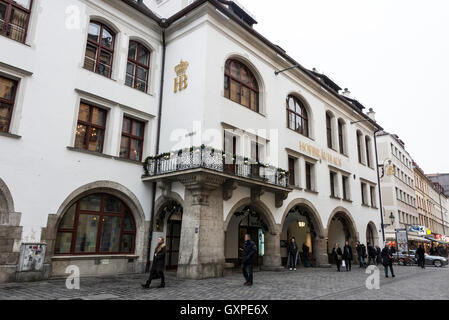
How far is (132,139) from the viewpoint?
52.6 ft

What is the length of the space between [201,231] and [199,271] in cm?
152

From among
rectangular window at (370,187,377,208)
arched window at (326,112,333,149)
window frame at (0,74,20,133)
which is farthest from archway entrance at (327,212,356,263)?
window frame at (0,74,20,133)

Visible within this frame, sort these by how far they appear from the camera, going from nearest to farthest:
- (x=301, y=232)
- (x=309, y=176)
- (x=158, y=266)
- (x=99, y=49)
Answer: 1. (x=158, y=266)
2. (x=99, y=49)
3. (x=309, y=176)
4. (x=301, y=232)

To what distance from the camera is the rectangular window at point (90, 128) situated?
1424cm

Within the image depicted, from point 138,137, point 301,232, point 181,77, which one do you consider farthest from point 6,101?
point 301,232

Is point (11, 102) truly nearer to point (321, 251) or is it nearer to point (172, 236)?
point (172, 236)

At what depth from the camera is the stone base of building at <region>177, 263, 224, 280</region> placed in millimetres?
13148

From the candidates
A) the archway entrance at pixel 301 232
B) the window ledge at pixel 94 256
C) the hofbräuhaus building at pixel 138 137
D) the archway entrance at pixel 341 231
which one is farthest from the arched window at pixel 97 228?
the archway entrance at pixel 341 231

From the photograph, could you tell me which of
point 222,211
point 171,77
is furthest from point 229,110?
point 222,211

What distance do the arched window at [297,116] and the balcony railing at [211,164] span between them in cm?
493

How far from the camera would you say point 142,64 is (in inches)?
669

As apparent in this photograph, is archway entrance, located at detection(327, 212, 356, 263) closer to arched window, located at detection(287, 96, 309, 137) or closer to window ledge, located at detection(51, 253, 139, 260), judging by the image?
arched window, located at detection(287, 96, 309, 137)
